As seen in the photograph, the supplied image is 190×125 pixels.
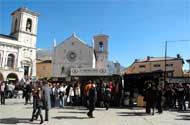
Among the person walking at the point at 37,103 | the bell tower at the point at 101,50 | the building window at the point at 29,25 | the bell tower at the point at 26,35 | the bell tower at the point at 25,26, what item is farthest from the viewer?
the bell tower at the point at 101,50

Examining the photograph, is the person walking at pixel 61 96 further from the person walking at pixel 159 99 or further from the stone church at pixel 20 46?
the stone church at pixel 20 46

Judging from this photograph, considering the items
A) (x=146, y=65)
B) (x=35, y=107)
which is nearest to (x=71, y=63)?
(x=146, y=65)

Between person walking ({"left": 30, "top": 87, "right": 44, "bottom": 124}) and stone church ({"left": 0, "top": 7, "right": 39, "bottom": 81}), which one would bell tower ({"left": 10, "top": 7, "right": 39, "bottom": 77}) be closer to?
stone church ({"left": 0, "top": 7, "right": 39, "bottom": 81})

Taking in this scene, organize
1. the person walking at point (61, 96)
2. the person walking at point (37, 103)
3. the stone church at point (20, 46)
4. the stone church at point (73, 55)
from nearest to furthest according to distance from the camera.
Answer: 1. the person walking at point (37, 103)
2. the person walking at point (61, 96)
3. the stone church at point (20, 46)
4. the stone church at point (73, 55)

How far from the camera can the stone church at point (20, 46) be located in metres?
60.6

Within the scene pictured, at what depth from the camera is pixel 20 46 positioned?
6419cm

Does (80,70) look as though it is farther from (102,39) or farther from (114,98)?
(102,39)

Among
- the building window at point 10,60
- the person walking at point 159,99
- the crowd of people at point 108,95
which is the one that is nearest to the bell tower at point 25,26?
the building window at point 10,60

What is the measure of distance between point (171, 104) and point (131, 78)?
3146 millimetres

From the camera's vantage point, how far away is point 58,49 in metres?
68.7

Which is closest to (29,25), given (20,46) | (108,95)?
(20,46)

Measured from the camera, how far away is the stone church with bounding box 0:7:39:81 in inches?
2386

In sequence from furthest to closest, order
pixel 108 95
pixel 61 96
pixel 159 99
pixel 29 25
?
pixel 29 25, pixel 61 96, pixel 108 95, pixel 159 99

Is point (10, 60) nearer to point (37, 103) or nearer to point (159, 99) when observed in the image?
point (159, 99)
